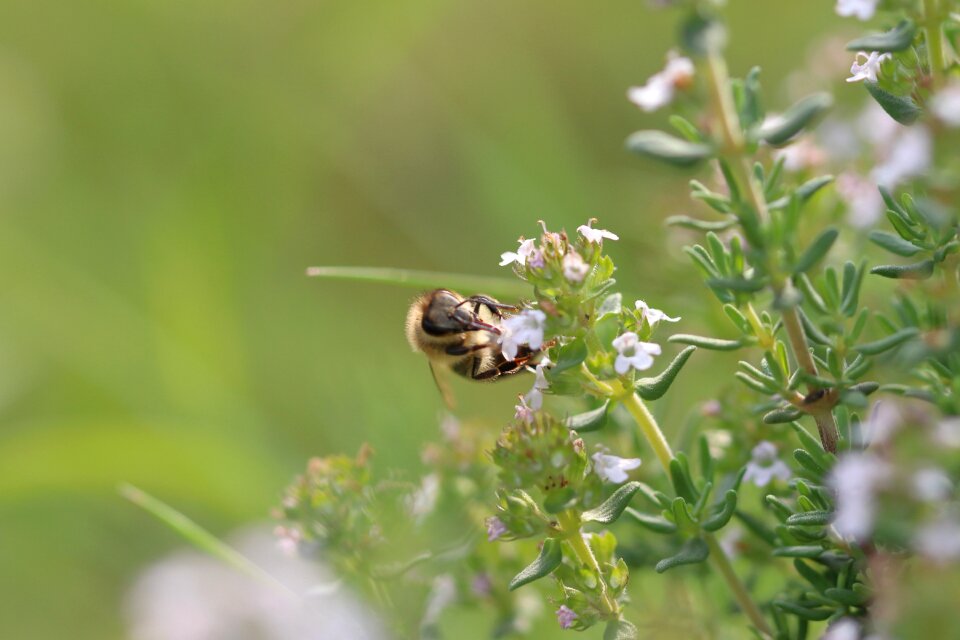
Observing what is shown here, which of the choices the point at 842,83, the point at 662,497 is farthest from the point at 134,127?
the point at 662,497

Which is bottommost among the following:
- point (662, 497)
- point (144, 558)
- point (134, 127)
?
point (144, 558)

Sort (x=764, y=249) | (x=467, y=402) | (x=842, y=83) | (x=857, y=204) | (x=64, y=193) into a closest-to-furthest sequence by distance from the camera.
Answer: (x=764, y=249) < (x=857, y=204) < (x=842, y=83) < (x=467, y=402) < (x=64, y=193)

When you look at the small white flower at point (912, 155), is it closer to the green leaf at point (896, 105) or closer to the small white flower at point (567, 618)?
the green leaf at point (896, 105)

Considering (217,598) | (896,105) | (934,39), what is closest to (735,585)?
(896,105)

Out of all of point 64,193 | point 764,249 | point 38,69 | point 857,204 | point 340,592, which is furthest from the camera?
point 38,69

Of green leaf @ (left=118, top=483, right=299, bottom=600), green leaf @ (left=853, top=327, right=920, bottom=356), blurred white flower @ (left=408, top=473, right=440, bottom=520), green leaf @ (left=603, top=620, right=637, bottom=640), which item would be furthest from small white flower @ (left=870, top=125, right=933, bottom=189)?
green leaf @ (left=118, top=483, right=299, bottom=600)

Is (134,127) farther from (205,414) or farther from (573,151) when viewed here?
(573,151)

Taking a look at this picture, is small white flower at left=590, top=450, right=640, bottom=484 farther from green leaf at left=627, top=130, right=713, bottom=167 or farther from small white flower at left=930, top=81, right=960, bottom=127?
small white flower at left=930, top=81, right=960, bottom=127

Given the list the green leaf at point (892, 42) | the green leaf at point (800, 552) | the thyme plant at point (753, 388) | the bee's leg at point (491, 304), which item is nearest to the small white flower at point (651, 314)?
the thyme plant at point (753, 388)
